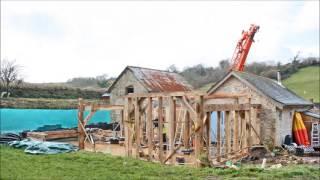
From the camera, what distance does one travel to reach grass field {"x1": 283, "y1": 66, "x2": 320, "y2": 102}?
49531 mm

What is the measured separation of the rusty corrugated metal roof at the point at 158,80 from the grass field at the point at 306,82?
2198 centimetres

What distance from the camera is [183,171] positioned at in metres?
11.6

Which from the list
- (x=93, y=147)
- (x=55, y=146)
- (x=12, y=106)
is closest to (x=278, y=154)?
(x=93, y=147)

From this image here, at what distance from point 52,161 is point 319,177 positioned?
845cm

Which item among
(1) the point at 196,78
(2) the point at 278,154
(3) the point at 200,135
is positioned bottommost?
(2) the point at 278,154

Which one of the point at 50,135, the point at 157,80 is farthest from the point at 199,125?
the point at 157,80

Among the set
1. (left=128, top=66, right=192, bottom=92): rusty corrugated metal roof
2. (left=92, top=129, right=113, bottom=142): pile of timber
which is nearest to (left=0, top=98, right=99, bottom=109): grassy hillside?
(left=92, top=129, right=113, bottom=142): pile of timber

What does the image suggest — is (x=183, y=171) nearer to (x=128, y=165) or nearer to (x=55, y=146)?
(x=128, y=165)

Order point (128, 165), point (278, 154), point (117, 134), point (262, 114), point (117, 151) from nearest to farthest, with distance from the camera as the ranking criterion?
point (128, 165)
point (117, 151)
point (278, 154)
point (262, 114)
point (117, 134)

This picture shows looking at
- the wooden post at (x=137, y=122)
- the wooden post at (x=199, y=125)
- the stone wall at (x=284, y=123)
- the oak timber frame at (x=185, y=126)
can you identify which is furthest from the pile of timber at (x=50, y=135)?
the stone wall at (x=284, y=123)

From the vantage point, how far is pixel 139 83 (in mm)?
28625

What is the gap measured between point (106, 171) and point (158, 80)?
62.6 feet

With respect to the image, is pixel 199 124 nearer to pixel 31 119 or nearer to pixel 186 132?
pixel 186 132

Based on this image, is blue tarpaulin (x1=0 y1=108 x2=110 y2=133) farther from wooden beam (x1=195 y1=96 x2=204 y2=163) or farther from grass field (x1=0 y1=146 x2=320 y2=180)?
wooden beam (x1=195 y1=96 x2=204 y2=163)
